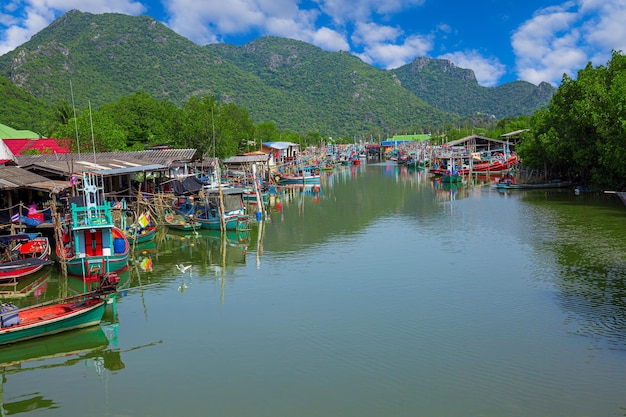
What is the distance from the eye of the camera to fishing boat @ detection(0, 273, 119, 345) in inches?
470

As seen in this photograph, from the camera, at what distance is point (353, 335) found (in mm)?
12992

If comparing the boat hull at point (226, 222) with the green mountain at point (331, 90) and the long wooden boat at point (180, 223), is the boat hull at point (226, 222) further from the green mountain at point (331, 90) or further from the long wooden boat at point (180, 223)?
the green mountain at point (331, 90)

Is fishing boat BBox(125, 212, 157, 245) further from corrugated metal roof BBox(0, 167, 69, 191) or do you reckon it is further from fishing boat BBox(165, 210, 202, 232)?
corrugated metal roof BBox(0, 167, 69, 191)

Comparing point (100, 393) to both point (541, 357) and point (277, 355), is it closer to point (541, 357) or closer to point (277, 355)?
point (277, 355)

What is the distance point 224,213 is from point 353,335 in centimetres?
1527

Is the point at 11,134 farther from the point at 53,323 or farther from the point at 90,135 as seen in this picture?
the point at 53,323

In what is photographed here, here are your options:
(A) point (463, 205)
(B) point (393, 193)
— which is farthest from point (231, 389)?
(B) point (393, 193)

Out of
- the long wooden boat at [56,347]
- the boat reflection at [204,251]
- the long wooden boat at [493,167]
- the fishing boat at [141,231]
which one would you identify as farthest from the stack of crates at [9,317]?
the long wooden boat at [493,167]

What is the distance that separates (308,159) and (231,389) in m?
66.9

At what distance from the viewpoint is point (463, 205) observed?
1393 inches

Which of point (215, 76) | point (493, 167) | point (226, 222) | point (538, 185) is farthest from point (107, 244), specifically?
point (215, 76)

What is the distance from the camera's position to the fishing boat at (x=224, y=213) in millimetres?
26688

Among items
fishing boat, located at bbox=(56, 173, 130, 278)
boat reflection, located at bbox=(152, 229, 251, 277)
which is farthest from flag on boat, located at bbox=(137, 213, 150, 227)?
fishing boat, located at bbox=(56, 173, 130, 278)

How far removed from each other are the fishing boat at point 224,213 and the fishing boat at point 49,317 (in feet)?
43.2
